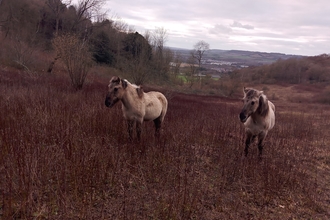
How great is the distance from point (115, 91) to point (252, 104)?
3.09 metres

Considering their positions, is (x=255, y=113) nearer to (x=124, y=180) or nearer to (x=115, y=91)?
(x=115, y=91)

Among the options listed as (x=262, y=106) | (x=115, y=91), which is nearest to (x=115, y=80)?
(x=115, y=91)

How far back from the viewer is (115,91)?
5.34m

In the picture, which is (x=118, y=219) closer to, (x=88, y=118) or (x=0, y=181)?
(x=0, y=181)

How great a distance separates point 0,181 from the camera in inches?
129

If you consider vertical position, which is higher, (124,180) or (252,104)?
(252,104)

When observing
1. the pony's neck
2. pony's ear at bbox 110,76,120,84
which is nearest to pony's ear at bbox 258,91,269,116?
the pony's neck

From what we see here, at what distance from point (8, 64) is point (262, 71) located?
205 feet

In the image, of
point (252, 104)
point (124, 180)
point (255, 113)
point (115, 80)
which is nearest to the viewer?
point (124, 180)

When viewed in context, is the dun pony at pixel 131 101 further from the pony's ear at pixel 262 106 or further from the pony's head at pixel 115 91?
the pony's ear at pixel 262 106

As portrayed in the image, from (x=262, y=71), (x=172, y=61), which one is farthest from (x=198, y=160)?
(x=262, y=71)

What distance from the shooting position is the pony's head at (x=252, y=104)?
5.09 metres

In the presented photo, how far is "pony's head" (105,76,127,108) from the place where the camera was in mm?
5244

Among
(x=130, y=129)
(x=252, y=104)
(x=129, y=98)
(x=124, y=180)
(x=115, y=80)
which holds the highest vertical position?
(x=115, y=80)
